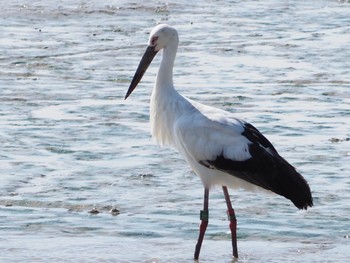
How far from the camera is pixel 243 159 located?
9.25 metres

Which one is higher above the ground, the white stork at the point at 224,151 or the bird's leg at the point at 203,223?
the white stork at the point at 224,151

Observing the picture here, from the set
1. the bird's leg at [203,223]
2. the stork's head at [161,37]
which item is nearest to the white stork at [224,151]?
the bird's leg at [203,223]

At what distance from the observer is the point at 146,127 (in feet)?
43.2

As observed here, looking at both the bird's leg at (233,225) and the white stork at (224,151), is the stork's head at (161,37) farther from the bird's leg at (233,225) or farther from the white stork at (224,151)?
the bird's leg at (233,225)

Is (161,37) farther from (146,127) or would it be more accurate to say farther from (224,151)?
(146,127)

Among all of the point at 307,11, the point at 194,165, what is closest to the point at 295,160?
the point at 194,165

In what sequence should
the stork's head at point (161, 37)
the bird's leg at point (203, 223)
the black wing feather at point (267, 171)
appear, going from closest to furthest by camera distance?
the black wing feather at point (267, 171) < the bird's leg at point (203, 223) < the stork's head at point (161, 37)

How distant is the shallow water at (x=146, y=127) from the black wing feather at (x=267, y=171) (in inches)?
16.6

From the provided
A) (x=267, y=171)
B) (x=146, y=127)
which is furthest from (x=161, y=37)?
(x=146, y=127)

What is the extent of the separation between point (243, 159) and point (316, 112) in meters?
4.77

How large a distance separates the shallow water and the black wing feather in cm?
42

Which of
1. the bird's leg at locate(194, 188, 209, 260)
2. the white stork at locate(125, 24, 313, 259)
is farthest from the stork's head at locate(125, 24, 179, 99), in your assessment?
the bird's leg at locate(194, 188, 209, 260)

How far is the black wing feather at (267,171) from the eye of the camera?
9070 mm

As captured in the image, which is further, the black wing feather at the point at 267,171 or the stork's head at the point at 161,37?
the stork's head at the point at 161,37
